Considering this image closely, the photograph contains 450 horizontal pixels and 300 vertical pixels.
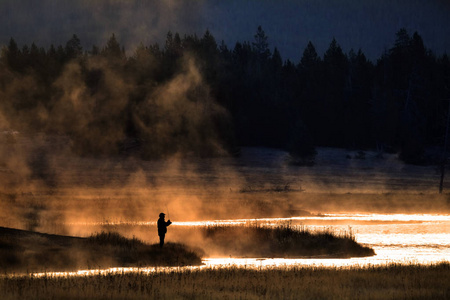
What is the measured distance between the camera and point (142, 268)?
3080 centimetres

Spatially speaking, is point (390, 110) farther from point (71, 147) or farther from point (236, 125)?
point (71, 147)

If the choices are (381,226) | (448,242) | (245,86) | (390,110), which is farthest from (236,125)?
(448,242)

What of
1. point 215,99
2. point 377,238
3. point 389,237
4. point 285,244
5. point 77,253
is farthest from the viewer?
point 215,99

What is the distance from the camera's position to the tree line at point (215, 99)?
338ft

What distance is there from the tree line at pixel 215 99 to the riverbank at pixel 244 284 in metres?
67.1

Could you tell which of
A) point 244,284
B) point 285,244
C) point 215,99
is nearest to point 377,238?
point 285,244

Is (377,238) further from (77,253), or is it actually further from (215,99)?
(215,99)

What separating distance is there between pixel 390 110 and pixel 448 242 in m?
72.5

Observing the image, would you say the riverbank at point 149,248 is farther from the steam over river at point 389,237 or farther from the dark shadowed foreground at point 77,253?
the steam over river at point 389,237

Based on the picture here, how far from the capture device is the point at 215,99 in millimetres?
110125

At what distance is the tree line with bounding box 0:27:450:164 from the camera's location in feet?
338

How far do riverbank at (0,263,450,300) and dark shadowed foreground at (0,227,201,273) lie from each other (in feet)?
11.5

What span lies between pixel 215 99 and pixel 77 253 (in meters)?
79.3

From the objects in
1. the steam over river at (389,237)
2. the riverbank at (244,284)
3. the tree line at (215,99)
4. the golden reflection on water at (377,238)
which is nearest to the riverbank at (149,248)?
the golden reflection on water at (377,238)
